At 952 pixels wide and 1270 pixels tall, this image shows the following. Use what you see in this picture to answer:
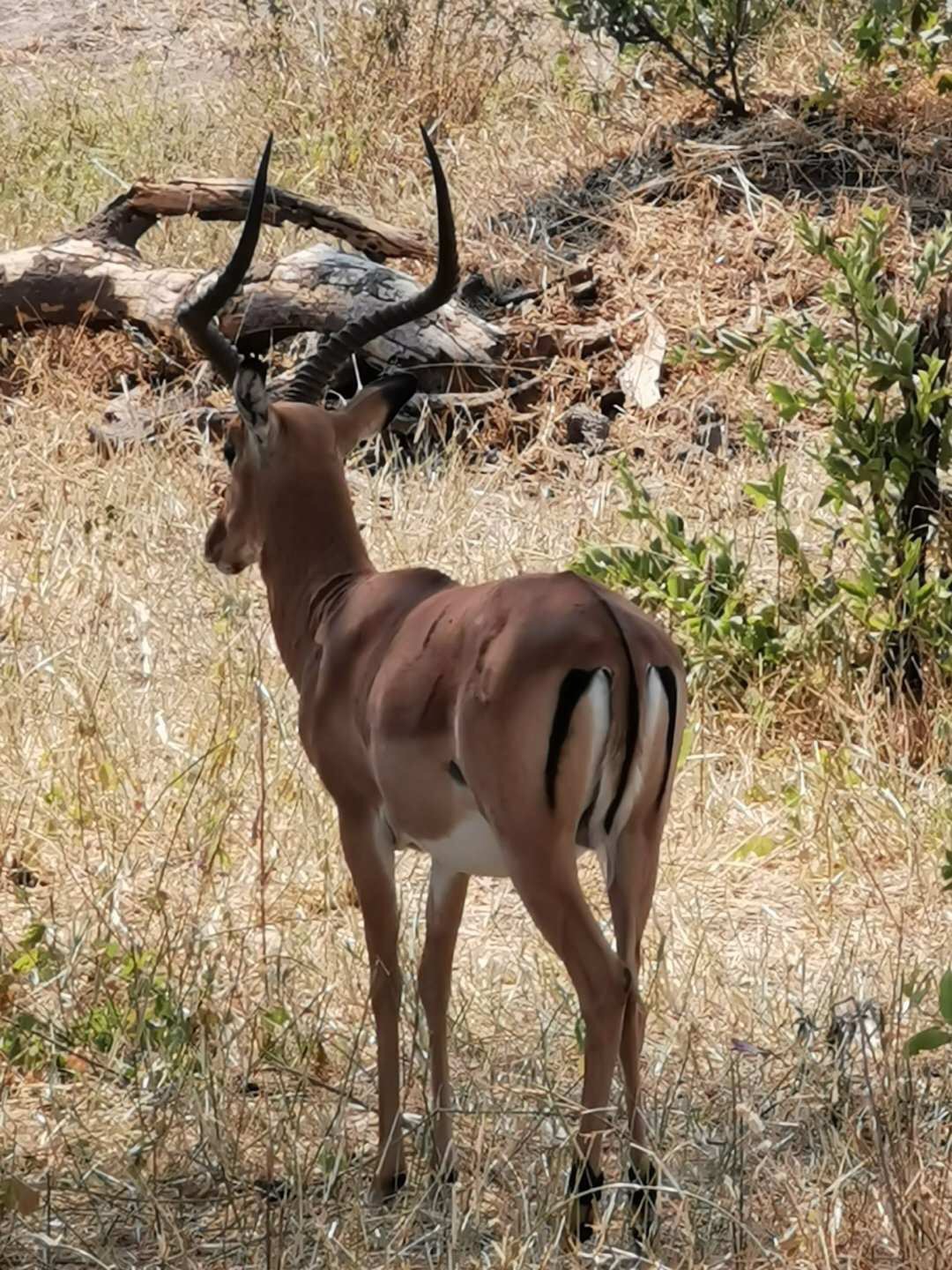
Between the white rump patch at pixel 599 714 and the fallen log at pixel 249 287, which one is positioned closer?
the white rump patch at pixel 599 714

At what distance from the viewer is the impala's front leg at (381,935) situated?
3377mm

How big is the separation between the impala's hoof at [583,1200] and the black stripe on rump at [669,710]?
0.55 meters

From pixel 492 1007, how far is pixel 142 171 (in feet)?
23.5

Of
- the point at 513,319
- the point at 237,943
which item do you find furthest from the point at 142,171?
the point at 237,943

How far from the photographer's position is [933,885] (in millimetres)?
4430

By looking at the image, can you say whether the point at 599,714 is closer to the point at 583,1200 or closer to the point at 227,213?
the point at 583,1200

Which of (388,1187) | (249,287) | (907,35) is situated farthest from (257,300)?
(388,1187)

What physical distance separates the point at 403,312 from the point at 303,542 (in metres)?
0.48

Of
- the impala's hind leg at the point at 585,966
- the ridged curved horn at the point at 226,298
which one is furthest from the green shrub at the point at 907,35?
the impala's hind leg at the point at 585,966

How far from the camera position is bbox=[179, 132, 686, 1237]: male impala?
117 inches

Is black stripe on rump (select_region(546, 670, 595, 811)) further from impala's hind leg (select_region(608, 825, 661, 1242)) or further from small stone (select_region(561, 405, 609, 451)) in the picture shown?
small stone (select_region(561, 405, 609, 451))

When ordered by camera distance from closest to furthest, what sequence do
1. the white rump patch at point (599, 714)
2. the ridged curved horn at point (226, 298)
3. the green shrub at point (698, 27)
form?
the white rump patch at point (599, 714) → the ridged curved horn at point (226, 298) → the green shrub at point (698, 27)

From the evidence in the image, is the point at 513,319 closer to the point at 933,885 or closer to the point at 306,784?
the point at 306,784

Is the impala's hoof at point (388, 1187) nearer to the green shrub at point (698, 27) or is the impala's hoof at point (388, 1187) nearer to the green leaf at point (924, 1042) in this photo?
the green leaf at point (924, 1042)
